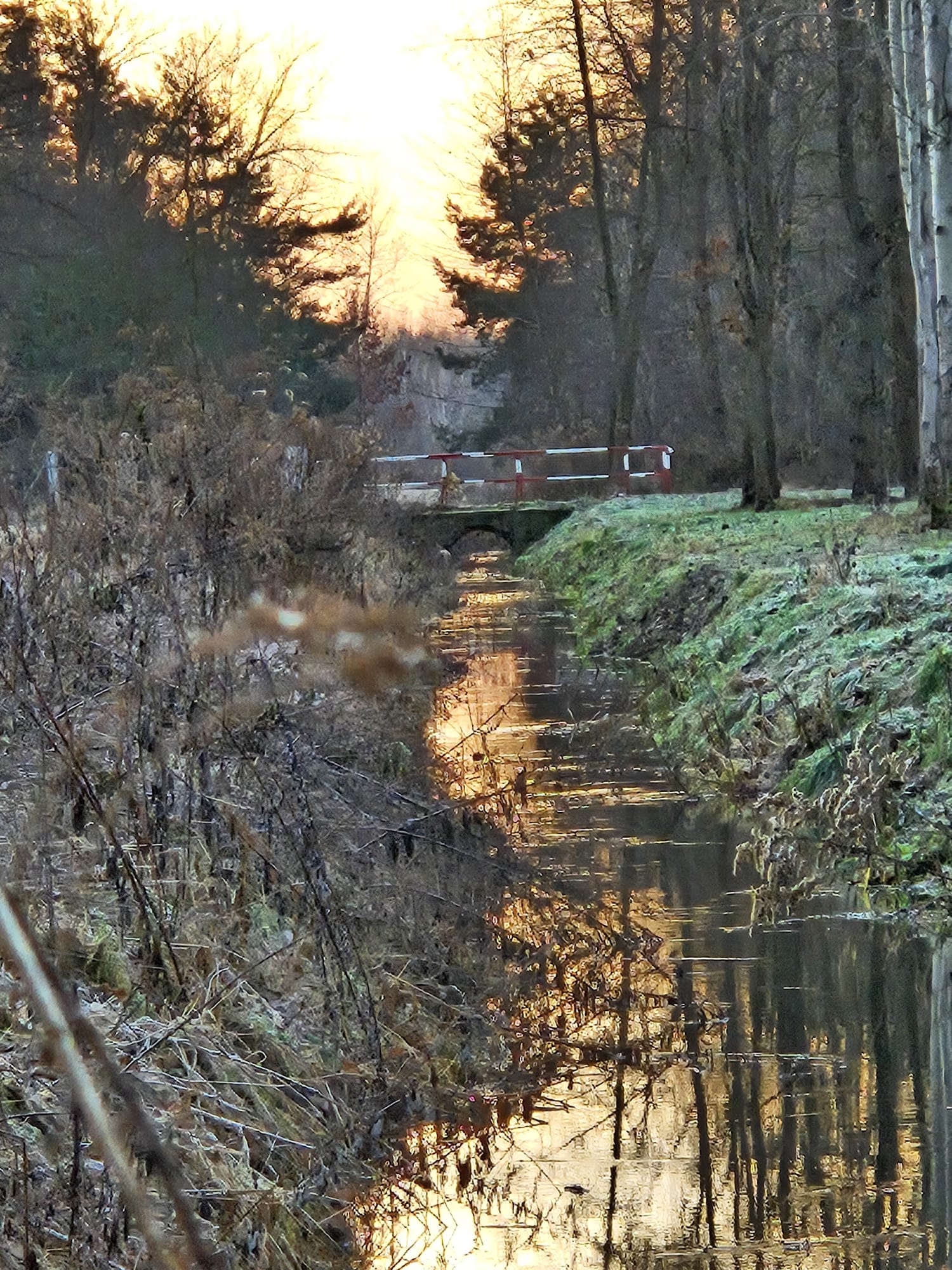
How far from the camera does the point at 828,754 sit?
8.20m

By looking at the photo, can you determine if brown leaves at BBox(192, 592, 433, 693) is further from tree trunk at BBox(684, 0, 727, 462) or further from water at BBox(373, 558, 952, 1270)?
tree trunk at BBox(684, 0, 727, 462)

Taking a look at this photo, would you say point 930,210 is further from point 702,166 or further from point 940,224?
point 702,166

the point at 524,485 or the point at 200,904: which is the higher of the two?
the point at 524,485

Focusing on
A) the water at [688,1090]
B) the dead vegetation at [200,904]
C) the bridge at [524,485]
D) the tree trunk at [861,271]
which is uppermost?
the tree trunk at [861,271]

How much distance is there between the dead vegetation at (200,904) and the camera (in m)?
3.82

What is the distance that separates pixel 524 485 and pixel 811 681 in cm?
2840

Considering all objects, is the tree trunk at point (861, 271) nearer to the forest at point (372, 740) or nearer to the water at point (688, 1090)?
the forest at point (372, 740)

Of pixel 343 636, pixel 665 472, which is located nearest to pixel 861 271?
pixel 665 472

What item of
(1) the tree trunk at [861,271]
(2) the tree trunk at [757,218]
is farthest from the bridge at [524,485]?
(1) the tree trunk at [861,271]

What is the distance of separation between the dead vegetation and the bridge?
50.4ft

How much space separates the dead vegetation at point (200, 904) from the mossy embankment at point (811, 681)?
1.51 meters

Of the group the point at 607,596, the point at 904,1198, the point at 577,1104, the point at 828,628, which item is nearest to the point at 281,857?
the point at 577,1104

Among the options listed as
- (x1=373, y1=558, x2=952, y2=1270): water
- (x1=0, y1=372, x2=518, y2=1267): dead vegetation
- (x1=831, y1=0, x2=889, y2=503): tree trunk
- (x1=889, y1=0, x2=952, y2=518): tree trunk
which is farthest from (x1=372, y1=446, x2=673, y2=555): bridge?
(x1=373, y1=558, x2=952, y2=1270): water

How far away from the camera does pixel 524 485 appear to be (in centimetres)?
3753
